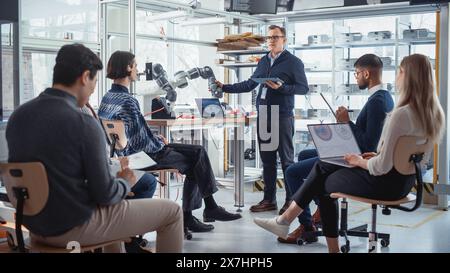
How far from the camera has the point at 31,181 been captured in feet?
6.91

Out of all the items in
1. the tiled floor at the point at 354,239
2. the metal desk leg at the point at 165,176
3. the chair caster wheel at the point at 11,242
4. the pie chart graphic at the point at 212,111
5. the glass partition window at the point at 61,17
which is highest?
the glass partition window at the point at 61,17

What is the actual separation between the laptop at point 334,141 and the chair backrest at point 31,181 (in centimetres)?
164

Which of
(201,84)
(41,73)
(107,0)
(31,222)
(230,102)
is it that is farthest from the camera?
(201,84)

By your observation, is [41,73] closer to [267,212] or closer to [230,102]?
[230,102]

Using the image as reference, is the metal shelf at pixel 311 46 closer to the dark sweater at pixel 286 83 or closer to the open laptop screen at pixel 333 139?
the dark sweater at pixel 286 83

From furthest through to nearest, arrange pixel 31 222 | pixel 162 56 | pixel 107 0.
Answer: pixel 162 56, pixel 107 0, pixel 31 222

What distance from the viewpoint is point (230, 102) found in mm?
6703

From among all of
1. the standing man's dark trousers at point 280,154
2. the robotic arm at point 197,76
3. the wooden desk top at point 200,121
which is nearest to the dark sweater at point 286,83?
the standing man's dark trousers at point 280,154

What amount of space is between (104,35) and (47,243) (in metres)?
3.16

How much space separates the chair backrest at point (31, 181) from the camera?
2.08 meters

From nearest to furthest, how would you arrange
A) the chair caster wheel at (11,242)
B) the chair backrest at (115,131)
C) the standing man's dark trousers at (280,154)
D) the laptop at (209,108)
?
1. the chair backrest at (115,131)
2. the chair caster wheel at (11,242)
3. the laptop at (209,108)
4. the standing man's dark trousers at (280,154)

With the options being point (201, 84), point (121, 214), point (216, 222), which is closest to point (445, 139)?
point (216, 222)

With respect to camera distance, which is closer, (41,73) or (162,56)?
(41,73)

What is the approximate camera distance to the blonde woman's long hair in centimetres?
293
